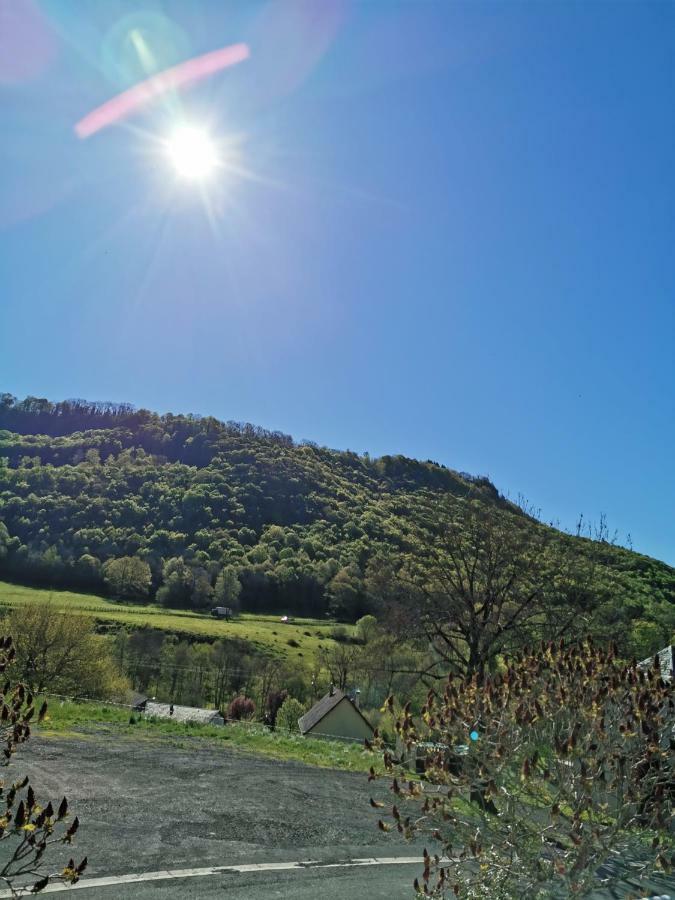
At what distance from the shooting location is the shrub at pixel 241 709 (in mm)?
56000

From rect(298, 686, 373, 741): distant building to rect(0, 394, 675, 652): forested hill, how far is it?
4687 centimetres

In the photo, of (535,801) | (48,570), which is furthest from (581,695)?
(48,570)

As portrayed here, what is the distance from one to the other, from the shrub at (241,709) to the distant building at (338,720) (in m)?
16.5

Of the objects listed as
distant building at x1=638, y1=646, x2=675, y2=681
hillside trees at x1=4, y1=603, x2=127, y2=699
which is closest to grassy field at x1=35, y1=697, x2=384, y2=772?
distant building at x1=638, y1=646, x2=675, y2=681

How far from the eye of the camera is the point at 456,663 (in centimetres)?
1991

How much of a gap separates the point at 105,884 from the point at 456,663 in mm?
15656

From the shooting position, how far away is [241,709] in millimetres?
56594

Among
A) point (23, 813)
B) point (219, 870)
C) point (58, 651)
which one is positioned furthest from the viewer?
point (58, 651)

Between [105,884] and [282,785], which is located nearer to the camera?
[105,884]

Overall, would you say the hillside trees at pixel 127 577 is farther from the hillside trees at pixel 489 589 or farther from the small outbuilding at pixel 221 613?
the hillside trees at pixel 489 589

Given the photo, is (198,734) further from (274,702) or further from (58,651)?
(274,702)

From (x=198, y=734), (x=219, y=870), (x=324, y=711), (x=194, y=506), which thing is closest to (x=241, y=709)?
(x=324, y=711)

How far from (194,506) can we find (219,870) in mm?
140227

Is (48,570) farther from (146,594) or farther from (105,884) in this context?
(105,884)
